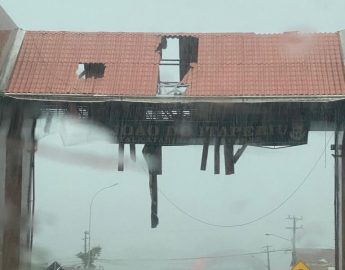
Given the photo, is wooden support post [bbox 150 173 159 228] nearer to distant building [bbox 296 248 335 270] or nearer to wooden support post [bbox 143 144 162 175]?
wooden support post [bbox 143 144 162 175]

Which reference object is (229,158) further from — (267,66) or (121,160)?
(121,160)

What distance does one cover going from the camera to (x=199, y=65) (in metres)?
12.9

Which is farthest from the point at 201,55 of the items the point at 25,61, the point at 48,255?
the point at 48,255

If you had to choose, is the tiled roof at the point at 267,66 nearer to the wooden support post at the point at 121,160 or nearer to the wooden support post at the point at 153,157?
the wooden support post at the point at 153,157

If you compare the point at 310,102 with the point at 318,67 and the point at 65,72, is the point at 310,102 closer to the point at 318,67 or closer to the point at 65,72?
the point at 318,67

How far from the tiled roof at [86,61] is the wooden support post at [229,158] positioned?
2.00m

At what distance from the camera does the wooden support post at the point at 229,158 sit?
41.6ft

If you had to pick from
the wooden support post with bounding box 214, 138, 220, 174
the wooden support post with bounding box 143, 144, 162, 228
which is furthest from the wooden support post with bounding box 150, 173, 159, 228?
the wooden support post with bounding box 214, 138, 220, 174

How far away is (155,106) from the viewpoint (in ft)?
39.7

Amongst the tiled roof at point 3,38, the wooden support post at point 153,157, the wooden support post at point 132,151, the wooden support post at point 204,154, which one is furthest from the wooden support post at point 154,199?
the tiled roof at point 3,38

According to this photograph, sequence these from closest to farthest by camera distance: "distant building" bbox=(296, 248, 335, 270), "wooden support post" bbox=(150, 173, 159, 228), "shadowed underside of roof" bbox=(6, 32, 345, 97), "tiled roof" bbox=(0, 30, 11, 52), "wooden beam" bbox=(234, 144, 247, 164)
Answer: "shadowed underside of roof" bbox=(6, 32, 345, 97)
"tiled roof" bbox=(0, 30, 11, 52)
"wooden beam" bbox=(234, 144, 247, 164)
"wooden support post" bbox=(150, 173, 159, 228)
"distant building" bbox=(296, 248, 335, 270)

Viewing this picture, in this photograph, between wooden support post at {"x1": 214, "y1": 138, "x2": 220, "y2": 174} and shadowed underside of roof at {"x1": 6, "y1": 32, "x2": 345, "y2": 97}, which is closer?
shadowed underside of roof at {"x1": 6, "y1": 32, "x2": 345, "y2": 97}

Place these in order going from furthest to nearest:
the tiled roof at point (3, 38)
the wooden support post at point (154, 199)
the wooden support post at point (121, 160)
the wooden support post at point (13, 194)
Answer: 1. the wooden support post at point (154, 199)
2. the wooden support post at point (121, 160)
3. the tiled roof at point (3, 38)
4. the wooden support post at point (13, 194)

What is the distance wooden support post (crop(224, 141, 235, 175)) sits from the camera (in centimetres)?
1267
